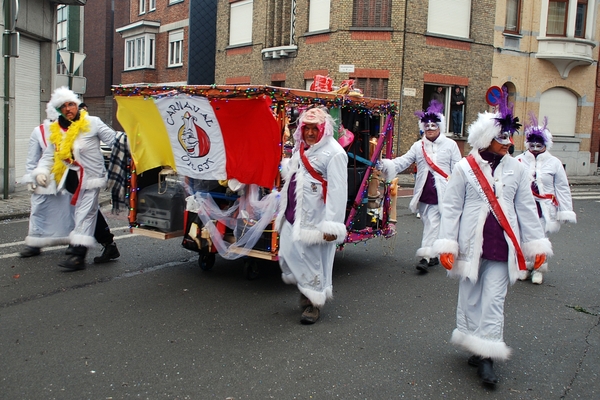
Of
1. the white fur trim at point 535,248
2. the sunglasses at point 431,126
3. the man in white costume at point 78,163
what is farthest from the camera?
the sunglasses at point 431,126

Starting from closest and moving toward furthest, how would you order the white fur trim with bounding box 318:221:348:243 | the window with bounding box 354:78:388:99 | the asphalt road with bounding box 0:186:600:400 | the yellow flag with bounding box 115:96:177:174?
the asphalt road with bounding box 0:186:600:400, the white fur trim with bounding box 318:221:348:243, the yellow flag with bounding box 115:96:177:174, the window with bounding box 354:78:388:99

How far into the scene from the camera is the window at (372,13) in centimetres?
2064

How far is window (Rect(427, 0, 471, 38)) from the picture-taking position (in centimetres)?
2114

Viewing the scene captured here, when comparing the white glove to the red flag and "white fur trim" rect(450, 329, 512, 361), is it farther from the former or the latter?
"white fur trim" rect(450, 329, 512, 361)

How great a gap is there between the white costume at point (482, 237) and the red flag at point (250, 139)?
200 cm

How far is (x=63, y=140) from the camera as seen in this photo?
7215mm

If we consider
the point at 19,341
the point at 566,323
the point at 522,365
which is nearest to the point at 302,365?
the point at 522,365

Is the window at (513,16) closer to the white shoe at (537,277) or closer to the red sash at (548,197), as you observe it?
the red sash at (548,197)

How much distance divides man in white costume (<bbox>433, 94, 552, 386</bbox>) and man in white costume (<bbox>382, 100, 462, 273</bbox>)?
2.85 m

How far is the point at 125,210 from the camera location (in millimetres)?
7254

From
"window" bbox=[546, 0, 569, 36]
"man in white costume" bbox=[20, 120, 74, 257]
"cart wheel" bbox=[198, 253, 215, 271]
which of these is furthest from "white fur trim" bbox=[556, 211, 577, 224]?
"window" bbox=[546, 0, 569, 36]

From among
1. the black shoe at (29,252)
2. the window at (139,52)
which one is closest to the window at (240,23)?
the window at (139,52)

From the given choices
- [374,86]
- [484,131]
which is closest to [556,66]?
[374,86]

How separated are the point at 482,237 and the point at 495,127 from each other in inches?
31.9
